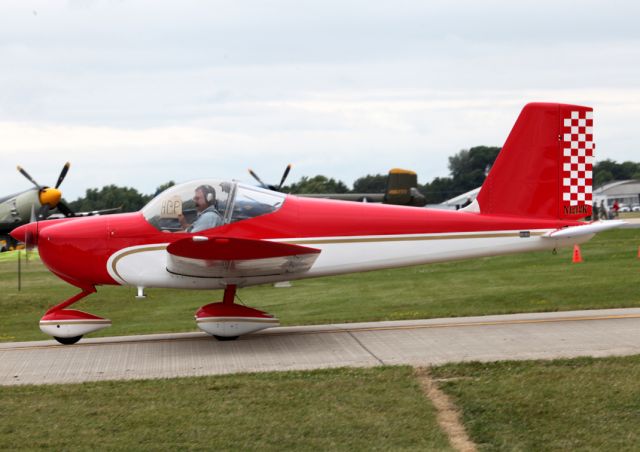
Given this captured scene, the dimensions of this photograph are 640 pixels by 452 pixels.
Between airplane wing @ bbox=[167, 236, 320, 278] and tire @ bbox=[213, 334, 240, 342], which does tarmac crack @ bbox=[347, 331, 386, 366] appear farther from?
tire @ bbox=[213, 334, 240, 342]

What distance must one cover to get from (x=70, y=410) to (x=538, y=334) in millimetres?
5854

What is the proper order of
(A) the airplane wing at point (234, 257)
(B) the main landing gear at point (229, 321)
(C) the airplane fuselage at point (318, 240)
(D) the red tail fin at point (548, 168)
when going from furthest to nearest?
(D) the red tail fin at point (548, 168) → (C) the airplane fuselage at point (318, 240) → (B) the main landing gear at point (229, 321) → (A) the airplane wing at point (234, 257)

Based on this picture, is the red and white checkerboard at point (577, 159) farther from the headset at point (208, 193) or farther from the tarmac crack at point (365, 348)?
the headset at point (208, 193)

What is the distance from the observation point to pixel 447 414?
7395mm

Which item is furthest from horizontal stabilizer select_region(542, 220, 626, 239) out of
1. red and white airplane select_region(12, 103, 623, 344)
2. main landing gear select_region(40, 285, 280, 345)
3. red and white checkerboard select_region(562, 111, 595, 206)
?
main landing gear select_region(40, 285, 280, 345)

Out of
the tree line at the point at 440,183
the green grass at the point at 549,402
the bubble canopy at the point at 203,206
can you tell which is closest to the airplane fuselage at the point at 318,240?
the bubble canopy at the point at 203,206

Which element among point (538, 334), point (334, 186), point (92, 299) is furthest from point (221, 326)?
point (334, 186)

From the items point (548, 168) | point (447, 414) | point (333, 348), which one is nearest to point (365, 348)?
point (333, 348)

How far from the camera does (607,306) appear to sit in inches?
542

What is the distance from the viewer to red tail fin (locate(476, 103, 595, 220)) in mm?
12094

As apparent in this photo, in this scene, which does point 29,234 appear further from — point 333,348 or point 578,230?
point 578,230

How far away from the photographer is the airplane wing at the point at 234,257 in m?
10.6

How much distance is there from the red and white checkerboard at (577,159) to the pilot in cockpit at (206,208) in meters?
4.76

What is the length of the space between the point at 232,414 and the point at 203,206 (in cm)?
450
